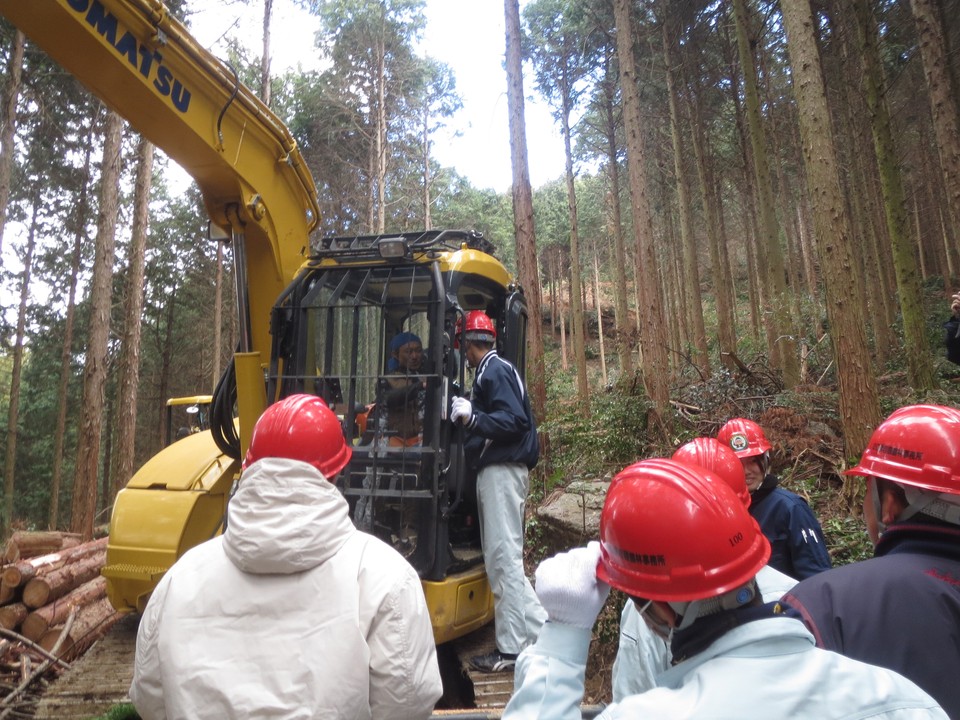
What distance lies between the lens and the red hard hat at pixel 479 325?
14.7 ft

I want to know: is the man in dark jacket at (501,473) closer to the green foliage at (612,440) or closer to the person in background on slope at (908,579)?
the person in background on slope at (908,579)

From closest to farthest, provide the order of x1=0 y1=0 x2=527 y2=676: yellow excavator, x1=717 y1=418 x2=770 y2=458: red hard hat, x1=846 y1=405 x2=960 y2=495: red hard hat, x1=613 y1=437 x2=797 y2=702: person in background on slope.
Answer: x1=613 y1=437 x2=797 y2=702: person in background on slope, x1=846 y1=405 x2=960 y2=495: red hard hat, x1=717 y1=418 x2=770 y2=458: red hard hat, x1=0 y1=0 x2=527 y2=676: yellow excavator

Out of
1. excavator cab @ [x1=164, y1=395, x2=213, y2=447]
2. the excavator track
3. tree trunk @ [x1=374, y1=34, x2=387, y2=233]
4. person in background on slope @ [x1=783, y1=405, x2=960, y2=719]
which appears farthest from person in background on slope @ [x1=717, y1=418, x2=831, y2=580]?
tree trunk @ [x1=374, y1=34, x2=387, y2=233]

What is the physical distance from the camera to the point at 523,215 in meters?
9.94

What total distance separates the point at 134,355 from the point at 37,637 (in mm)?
5629

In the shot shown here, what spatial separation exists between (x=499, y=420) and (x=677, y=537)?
284 cm

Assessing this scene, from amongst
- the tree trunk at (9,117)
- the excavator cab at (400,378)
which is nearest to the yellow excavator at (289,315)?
the excavator cab at (400,378)

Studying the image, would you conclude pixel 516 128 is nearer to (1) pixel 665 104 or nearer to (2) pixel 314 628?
(2) pixel 314 628

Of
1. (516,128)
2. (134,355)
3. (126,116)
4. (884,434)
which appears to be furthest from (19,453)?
(884,434)

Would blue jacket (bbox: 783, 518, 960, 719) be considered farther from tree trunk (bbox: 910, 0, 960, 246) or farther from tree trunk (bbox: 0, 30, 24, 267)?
tree trunk (bbox: 0, 30, 24, 267)

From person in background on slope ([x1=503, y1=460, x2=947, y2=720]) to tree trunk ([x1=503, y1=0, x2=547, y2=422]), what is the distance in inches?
311

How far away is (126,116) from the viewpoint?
408 centimetres

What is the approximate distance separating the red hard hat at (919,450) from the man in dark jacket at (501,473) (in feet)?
7.69

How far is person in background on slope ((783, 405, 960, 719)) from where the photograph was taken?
1.68m
